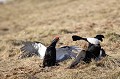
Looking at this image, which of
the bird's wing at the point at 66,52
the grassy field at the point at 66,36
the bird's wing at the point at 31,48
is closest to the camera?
the grassy field at the point at 66,36

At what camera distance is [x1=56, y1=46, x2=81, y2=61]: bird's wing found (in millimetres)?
8438

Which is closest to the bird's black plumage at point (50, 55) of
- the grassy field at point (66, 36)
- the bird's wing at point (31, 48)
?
the grassy field at point (66, 36)

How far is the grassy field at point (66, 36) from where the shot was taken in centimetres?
759

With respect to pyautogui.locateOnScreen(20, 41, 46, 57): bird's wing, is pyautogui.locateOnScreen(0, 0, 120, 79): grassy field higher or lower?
lower

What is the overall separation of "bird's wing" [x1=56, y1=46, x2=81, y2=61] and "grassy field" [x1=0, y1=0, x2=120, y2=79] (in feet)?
0.56

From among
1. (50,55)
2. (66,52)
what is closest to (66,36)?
(66,52)

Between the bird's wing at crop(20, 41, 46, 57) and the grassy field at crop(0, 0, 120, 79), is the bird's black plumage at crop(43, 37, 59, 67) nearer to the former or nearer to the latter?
the grassy field at crop(0, 0, 120, 79)

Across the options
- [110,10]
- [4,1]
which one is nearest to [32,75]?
[110,10]

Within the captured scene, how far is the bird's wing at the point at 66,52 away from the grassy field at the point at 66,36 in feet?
0.56

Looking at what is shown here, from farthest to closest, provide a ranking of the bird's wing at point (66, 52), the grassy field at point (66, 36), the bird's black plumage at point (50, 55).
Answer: the bird's wing at point (66, 52) < the bird's black plumage at point (50, 55) < the grassy field at point (66, 36)

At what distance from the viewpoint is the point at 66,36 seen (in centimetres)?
1130

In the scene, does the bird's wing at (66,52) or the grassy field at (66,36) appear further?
the bird's wing at (66,52)

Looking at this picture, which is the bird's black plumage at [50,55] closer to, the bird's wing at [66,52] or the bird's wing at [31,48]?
the bird's wing at [66,52]

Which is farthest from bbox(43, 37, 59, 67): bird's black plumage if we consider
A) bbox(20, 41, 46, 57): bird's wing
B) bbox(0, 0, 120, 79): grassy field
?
bbox(20, 41, 46, 57): bird's wing
